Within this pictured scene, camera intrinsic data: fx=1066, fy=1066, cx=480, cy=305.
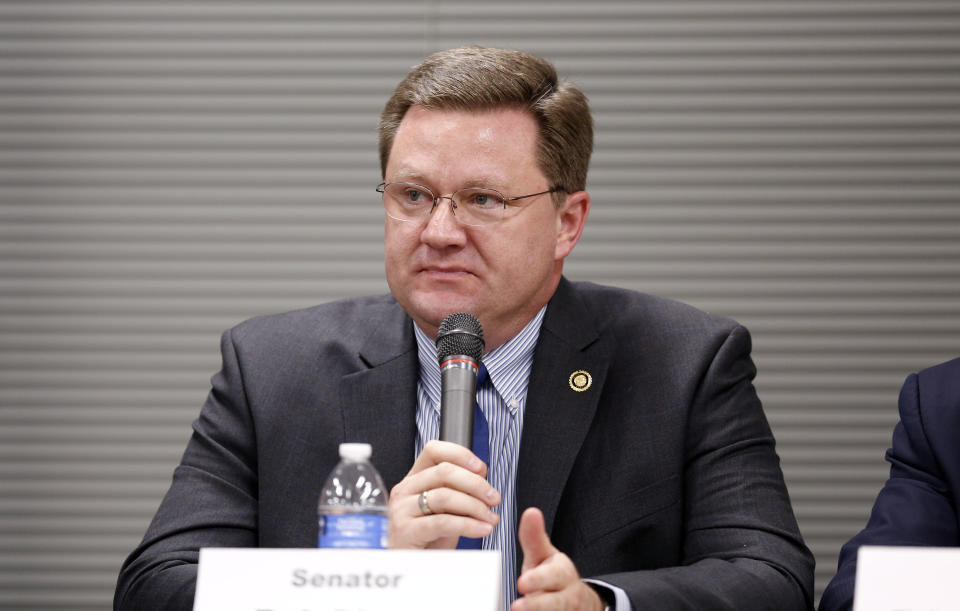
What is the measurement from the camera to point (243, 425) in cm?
236

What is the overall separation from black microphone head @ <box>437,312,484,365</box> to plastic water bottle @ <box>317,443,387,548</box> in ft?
0.74

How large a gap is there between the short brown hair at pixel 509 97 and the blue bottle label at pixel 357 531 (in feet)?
3.48

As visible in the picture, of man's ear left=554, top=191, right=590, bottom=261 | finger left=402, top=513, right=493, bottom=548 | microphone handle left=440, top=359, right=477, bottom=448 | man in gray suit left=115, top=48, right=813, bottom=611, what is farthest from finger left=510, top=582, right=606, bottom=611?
man's ear left=554, top=191, right=590, bottom=261

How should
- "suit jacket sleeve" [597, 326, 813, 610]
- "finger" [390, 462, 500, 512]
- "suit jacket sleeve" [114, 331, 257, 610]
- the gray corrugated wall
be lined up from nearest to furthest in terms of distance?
"finger" [390, 462, 500, 512] < "suit jacket sleeve" [597, 326, 813, 610] < "suit jacket sleeve" [114, 331, 257, 610] < the gray corrugated wall

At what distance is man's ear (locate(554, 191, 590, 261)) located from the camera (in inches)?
94.7

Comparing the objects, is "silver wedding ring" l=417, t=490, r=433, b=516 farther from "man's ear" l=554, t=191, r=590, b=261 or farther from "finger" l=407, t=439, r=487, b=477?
"man's ear" l=554, t=191, r=590, b=261

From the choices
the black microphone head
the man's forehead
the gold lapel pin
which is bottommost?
the gold lapel pin

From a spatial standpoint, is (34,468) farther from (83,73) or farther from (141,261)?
(83,73)

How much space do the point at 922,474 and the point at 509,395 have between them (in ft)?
2.80

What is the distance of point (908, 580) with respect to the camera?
4.33 ft

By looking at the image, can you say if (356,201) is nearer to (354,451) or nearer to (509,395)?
(509,395)

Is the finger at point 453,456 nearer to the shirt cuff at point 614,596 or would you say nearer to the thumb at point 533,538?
the thumb at point 533,538

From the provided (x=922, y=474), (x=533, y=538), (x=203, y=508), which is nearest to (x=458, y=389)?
(x=533, y=538)

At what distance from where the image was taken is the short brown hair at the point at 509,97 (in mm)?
2227
